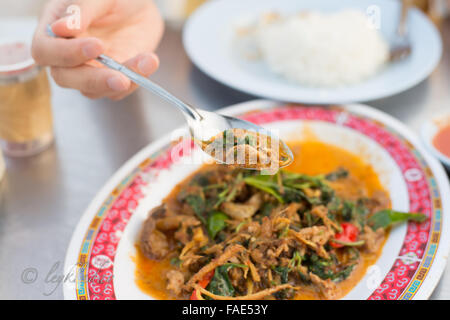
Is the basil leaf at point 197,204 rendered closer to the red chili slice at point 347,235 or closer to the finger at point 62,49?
the red chili slice at point 347,235

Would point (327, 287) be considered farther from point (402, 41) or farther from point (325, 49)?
point (402, 41)

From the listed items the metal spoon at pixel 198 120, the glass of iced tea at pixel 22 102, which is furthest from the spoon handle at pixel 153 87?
the glass of iced tea at pixel 22 102

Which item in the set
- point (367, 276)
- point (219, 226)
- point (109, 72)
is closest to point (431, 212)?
point (367, 276)

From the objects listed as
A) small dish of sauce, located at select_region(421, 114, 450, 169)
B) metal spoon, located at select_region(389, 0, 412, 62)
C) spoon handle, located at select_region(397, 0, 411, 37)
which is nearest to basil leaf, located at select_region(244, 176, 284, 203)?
small dish of sauce, located at select_region(421, 114, 450, 169)

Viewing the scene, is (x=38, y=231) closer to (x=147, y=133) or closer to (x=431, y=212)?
(x=147, y=133)

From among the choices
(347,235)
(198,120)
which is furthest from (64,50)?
(347,235)
